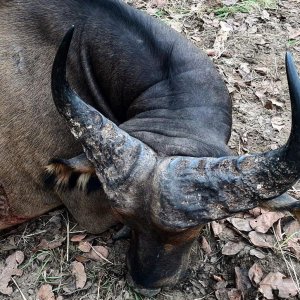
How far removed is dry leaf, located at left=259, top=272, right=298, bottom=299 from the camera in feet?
14.9

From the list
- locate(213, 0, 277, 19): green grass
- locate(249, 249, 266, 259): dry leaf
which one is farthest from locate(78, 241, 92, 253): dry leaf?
locate(213, 0, 277, 19): green grass

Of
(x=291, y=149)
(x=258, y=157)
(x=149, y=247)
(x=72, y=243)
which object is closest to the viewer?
(x=291, y=149)

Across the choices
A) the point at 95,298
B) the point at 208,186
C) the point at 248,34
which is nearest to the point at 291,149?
the point at 208,186

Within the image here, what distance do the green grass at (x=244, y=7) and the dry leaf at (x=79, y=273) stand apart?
4.39 m

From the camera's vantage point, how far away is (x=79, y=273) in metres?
4.88

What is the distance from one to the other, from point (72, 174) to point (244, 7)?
4734 mm

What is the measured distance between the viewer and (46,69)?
16.0ft

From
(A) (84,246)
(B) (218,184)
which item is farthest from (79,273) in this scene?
(B) (218,184)

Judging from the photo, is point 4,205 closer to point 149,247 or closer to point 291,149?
point 149,247

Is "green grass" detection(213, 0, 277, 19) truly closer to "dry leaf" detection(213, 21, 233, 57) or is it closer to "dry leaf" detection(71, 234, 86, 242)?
"dry leaf" detection(213, 21, 233, 57)

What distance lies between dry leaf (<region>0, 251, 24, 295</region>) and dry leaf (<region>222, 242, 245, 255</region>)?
180 centimetres

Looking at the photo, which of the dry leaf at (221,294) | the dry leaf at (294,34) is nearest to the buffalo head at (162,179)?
the dry leaf at (221,294)

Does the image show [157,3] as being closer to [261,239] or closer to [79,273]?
[261,239]

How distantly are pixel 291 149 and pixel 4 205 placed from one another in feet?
10.0
